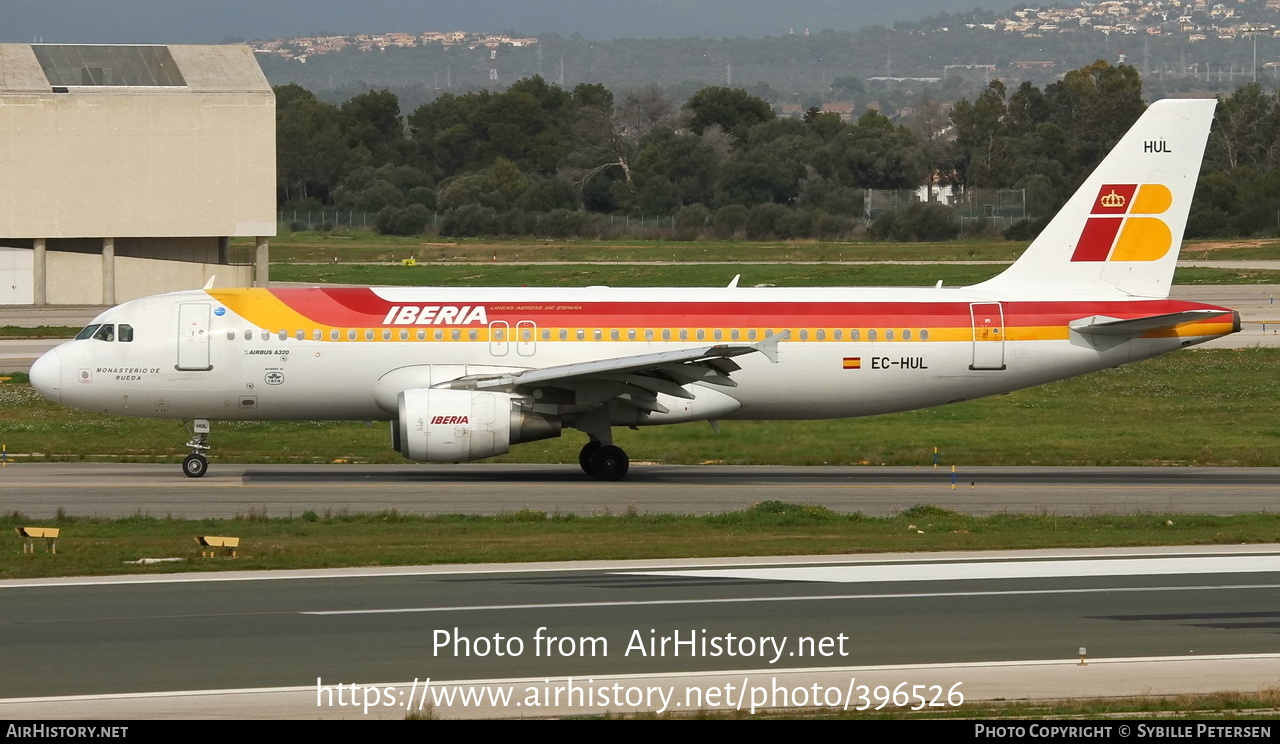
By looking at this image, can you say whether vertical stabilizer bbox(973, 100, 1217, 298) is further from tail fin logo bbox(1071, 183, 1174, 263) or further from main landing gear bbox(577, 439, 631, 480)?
main landing gear bbox(577, 439, 631, 480)

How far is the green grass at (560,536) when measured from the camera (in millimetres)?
21297

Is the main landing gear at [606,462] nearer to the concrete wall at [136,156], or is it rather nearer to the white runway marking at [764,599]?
the white runway marking at [764,599]

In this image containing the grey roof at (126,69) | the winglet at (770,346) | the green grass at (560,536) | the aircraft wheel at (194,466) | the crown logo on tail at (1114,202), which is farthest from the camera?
the grey roof at (126,69)

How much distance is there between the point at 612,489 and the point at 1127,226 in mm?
11608

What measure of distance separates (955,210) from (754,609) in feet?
342

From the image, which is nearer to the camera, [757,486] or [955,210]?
[757,486]

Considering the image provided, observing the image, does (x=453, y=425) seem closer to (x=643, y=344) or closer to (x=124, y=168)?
(x=643, y=344)

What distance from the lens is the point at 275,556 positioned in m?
21.3

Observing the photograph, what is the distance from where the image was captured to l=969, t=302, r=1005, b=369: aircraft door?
31.8 metres

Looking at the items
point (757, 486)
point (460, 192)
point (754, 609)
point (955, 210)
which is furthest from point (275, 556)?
point (460, 192)

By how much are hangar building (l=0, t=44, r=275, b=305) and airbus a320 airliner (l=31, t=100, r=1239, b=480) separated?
139ft

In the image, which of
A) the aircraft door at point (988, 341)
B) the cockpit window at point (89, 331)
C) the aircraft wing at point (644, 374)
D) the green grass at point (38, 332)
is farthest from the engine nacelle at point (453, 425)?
the green grass at point (38, 332)

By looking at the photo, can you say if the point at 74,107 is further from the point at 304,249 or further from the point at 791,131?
the point at 791,131

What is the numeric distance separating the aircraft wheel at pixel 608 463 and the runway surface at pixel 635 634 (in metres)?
9.95
